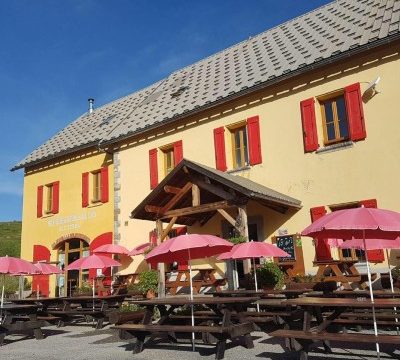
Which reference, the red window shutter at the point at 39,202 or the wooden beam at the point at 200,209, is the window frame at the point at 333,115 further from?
the red window shutter at the point at 39,202

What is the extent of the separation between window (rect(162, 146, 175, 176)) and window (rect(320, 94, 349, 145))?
5604 millimetres

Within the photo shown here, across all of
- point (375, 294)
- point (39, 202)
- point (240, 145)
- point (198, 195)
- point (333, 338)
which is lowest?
point (333, 338)

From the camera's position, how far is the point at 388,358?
216 inches

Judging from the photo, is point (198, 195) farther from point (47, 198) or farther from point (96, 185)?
point (47, 198)

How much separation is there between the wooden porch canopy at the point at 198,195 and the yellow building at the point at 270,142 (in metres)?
0.04

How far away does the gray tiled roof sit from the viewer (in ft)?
40.7

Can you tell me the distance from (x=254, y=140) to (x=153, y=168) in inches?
163

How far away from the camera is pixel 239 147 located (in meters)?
14.1

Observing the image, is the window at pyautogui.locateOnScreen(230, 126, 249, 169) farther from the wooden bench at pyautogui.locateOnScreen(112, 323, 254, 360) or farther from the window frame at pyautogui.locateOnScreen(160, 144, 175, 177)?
the wooden bench at pyautogui.locateOnScreen(112, 323, 254, 360)

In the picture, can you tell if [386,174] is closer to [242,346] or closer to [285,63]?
[285,63]

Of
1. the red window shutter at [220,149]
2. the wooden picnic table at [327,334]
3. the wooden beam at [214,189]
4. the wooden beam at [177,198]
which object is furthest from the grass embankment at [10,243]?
the wooden picnic table at [327,334]

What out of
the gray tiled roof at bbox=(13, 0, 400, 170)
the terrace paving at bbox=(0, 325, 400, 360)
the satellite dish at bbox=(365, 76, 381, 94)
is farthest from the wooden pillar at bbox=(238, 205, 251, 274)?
the satellite dish at bbox=(365, 76, 381, 94)

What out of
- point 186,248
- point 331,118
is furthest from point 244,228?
point 331,118

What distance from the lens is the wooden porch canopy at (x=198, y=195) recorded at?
10773 millimetres
